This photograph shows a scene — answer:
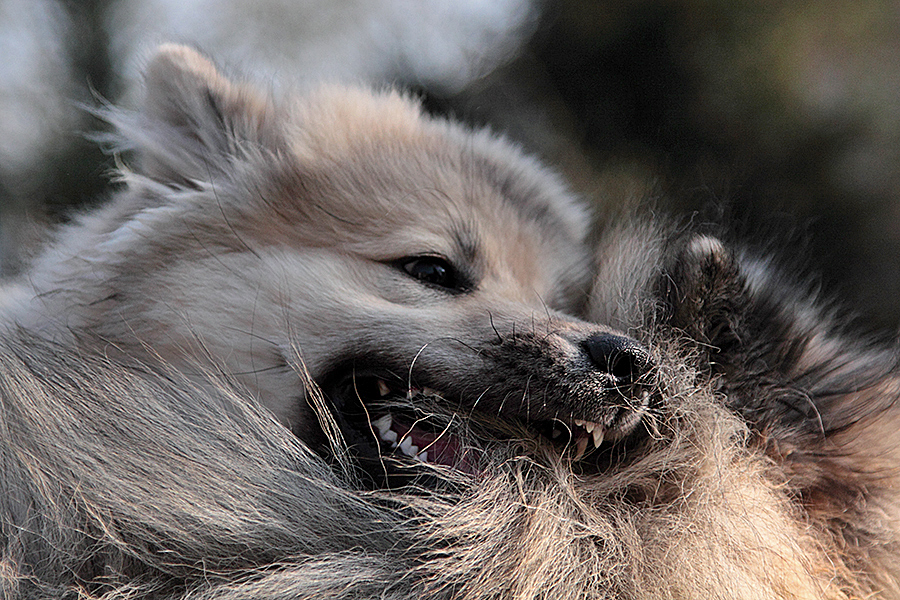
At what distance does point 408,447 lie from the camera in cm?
102

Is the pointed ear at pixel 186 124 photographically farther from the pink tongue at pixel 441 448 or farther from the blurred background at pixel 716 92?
the blurred background at pixel 716 92

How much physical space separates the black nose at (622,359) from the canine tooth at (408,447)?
11.1 inches

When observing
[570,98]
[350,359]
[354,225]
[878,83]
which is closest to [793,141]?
[878,83]

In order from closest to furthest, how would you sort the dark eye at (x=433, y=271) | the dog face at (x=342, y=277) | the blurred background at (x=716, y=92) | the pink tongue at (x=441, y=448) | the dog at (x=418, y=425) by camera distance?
the dog at (x=418, y=425)
the pink tongue at (x=441, y=448)
the dog face at (x=342, y=277)
the dark eye at (x=433, y=271)
the blurred background at (x=716, y=92)

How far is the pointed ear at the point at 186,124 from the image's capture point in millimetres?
1434

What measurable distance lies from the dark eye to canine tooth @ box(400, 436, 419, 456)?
16.4 inches

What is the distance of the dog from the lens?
2.81 feet

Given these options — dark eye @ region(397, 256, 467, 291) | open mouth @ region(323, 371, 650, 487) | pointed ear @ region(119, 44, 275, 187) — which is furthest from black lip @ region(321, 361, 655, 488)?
pointed ear @ region(119, 44, 275, 187)

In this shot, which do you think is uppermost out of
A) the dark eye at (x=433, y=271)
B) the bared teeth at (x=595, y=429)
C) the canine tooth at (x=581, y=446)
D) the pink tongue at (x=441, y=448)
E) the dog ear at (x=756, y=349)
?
the dog ear at (x=756, y=349)

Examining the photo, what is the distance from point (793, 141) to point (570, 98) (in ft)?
3.10

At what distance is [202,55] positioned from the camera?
1.51 meters

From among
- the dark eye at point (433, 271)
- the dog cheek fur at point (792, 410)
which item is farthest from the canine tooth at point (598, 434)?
the dark eye at point (433, 271)

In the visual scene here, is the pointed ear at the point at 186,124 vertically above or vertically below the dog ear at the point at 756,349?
below

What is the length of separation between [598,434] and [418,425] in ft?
0.83
